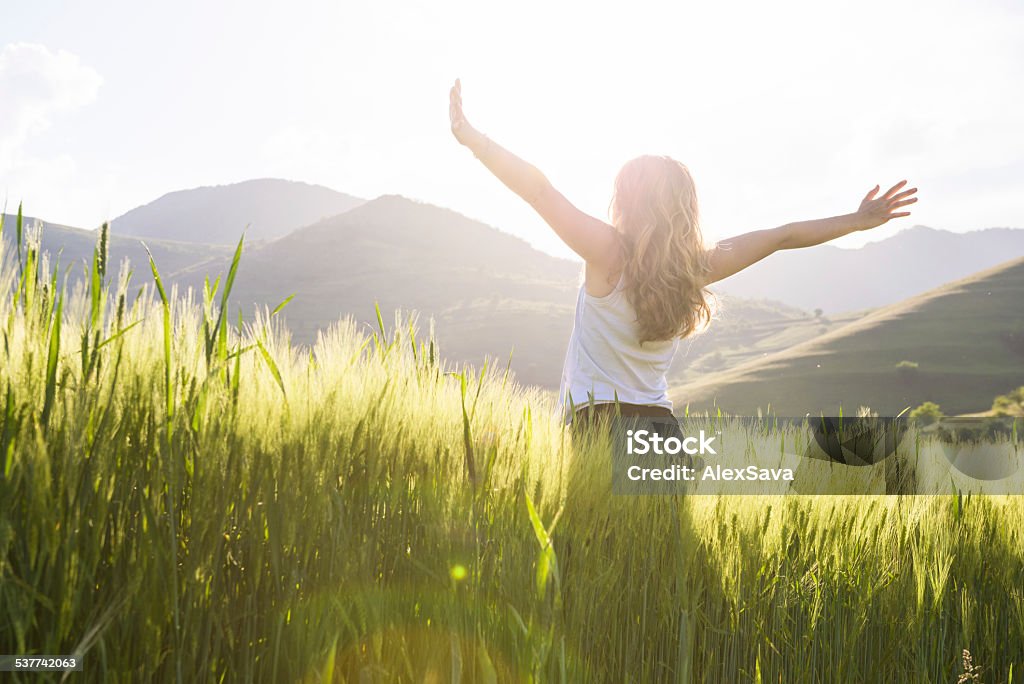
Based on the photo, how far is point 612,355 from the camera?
102 inches

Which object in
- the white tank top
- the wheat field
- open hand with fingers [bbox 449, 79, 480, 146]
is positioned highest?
open hand with fingers [bbox 449, 79, 480, 146]

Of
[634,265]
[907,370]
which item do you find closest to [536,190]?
[634,265]

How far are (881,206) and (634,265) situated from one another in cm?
116

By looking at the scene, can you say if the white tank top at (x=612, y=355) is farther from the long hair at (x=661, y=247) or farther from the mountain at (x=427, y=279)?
the mountain at (x=427, y=279)

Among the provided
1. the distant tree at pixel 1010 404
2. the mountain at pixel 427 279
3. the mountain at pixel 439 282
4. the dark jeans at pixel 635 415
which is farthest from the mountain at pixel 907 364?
the dark jeans at pixel 635 415

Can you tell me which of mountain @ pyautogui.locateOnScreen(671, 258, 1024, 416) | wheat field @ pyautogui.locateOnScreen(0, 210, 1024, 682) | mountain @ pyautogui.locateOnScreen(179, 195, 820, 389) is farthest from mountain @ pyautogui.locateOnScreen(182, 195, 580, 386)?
wheat field @ pyautogui.locateOnScreen(0, 210, 1024, 682)

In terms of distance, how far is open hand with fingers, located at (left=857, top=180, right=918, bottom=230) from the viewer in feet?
9.28

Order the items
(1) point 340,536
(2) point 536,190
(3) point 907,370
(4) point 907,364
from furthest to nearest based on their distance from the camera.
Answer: (4) point 907,364
(3) point 907,370
(2) point 536,190
(1) point 340,536

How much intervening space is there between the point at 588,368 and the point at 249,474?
5.46 feet

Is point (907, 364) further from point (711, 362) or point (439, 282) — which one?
point (439, 282)

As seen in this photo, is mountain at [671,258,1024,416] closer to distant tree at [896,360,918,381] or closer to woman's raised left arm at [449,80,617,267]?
distant tree at [896,360,918,381]

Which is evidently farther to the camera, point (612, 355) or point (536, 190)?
point (612, 355)

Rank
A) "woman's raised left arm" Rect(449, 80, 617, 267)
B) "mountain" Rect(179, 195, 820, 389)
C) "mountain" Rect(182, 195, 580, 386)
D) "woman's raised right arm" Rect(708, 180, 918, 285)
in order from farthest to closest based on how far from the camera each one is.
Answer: "mountain" Rect(179, 195, 820, 389) → "mountain" Rect(182, 195, 580, 386) → "woman's raised right arm" Rect(708, 180, 918, 285) → "woman's raised left arm" Rect(449, 80, 617, 267)

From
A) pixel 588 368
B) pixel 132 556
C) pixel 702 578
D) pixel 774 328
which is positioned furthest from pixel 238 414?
pixel 774 328
